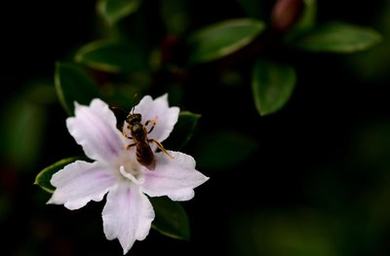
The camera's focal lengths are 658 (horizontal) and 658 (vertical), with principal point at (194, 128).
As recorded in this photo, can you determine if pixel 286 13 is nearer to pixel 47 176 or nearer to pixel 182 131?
pixel 182 131

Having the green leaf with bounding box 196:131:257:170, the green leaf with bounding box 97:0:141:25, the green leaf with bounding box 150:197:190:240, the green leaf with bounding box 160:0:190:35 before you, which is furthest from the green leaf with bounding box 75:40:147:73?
the green leaf with bounding box 150:197:190:240

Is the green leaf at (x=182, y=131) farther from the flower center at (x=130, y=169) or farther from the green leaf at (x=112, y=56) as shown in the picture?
the green leaf at (x=112, y=56)

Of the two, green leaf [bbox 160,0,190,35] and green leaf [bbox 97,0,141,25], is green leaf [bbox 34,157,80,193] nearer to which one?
green leaf [bbox 97,0,141,25]

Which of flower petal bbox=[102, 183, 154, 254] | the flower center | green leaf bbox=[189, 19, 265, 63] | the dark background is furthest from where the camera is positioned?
the dark background

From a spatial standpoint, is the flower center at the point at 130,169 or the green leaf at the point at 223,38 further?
the green leaf at the point at 223,38

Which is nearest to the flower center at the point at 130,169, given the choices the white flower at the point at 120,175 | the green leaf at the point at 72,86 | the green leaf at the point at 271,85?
the white flower at the point at 120,175

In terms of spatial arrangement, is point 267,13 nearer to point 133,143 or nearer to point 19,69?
point 133,143
